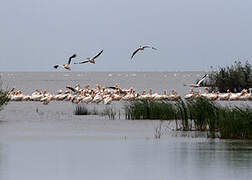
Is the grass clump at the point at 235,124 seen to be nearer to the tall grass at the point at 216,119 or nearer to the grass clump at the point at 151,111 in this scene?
the tall grass at the point at 216,119

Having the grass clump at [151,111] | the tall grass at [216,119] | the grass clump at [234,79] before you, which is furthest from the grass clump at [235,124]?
the grass clump at [234,79]

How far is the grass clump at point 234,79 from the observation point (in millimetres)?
45375

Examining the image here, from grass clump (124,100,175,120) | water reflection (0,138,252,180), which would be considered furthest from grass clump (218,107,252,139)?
grass clump (124,100,175,120)

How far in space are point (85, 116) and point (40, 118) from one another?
1.70 meters

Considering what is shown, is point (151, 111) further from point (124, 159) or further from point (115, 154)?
point (124, 159)

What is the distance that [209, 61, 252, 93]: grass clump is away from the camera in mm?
45375

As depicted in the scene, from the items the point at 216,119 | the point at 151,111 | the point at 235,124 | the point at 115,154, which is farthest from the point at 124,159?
the point at 151,111

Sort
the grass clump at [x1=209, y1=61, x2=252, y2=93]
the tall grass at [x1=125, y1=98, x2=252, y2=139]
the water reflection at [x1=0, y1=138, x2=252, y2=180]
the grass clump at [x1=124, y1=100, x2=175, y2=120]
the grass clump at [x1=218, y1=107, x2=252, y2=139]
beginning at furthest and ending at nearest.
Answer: the grass clump at [x1=209, y1=61, x2=252, y2=93] → the grass clump at [x1=124, y1=100, x2=175, y2=120] → the tall grass at [x1=125, y1=98, x2=252, y2=139] → the grass clump at [x1=218, y1=107, x2=252, y2=139] → the water reflection at [x1=0, y1=138, x2=252, y2=180]

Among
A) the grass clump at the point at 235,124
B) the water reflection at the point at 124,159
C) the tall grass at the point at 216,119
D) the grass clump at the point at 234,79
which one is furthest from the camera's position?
the grass clump at the point at 234,79

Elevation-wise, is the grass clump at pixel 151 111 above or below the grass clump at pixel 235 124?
above

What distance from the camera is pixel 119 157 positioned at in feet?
53.9

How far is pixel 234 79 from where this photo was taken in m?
46.8

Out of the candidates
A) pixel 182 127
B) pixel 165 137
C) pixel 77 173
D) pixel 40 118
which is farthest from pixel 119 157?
pixel 40 118

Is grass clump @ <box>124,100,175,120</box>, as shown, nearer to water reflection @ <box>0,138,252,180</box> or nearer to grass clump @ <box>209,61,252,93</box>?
water reflection @ <box>0,138,252,180</box>
